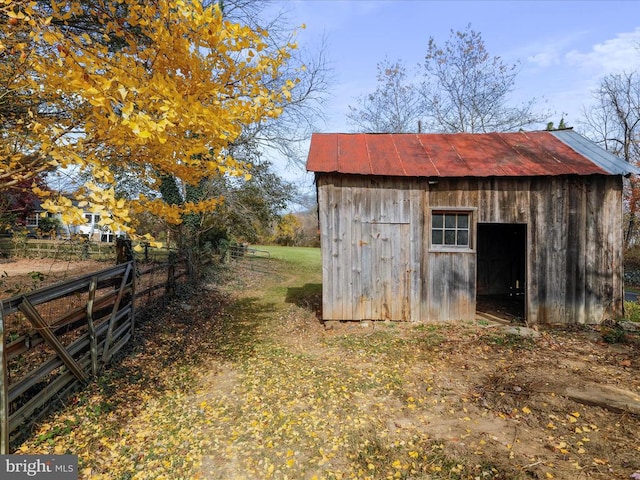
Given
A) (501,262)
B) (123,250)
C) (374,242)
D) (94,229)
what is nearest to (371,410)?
(374,242)

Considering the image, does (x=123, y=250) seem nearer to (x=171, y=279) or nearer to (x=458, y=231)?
(x=171, y=279)

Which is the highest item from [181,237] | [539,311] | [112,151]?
[112,151]

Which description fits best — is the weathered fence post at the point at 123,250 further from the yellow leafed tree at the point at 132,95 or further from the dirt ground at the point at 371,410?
the yellow leafed tree at the point at 132,95

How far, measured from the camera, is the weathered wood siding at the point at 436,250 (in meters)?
Answer: 8.02

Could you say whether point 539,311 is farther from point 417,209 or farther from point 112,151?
point 112,151

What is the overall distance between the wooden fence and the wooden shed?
437 centimetres

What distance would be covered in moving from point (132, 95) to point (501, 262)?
11770mm

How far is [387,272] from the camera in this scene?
8.27 metres

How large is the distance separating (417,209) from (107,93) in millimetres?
6638

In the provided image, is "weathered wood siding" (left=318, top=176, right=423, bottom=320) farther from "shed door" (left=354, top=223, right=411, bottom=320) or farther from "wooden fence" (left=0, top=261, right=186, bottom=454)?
"wooden fence" (left=0, top=261, right=186, bottom=454)

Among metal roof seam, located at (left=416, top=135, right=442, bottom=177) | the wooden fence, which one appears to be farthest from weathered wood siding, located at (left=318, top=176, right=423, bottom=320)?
the wooden fence

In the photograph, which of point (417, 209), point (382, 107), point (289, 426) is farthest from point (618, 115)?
point (289, 426)

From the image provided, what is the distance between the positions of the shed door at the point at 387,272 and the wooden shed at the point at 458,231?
0.02 meters

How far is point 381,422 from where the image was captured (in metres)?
4.25
